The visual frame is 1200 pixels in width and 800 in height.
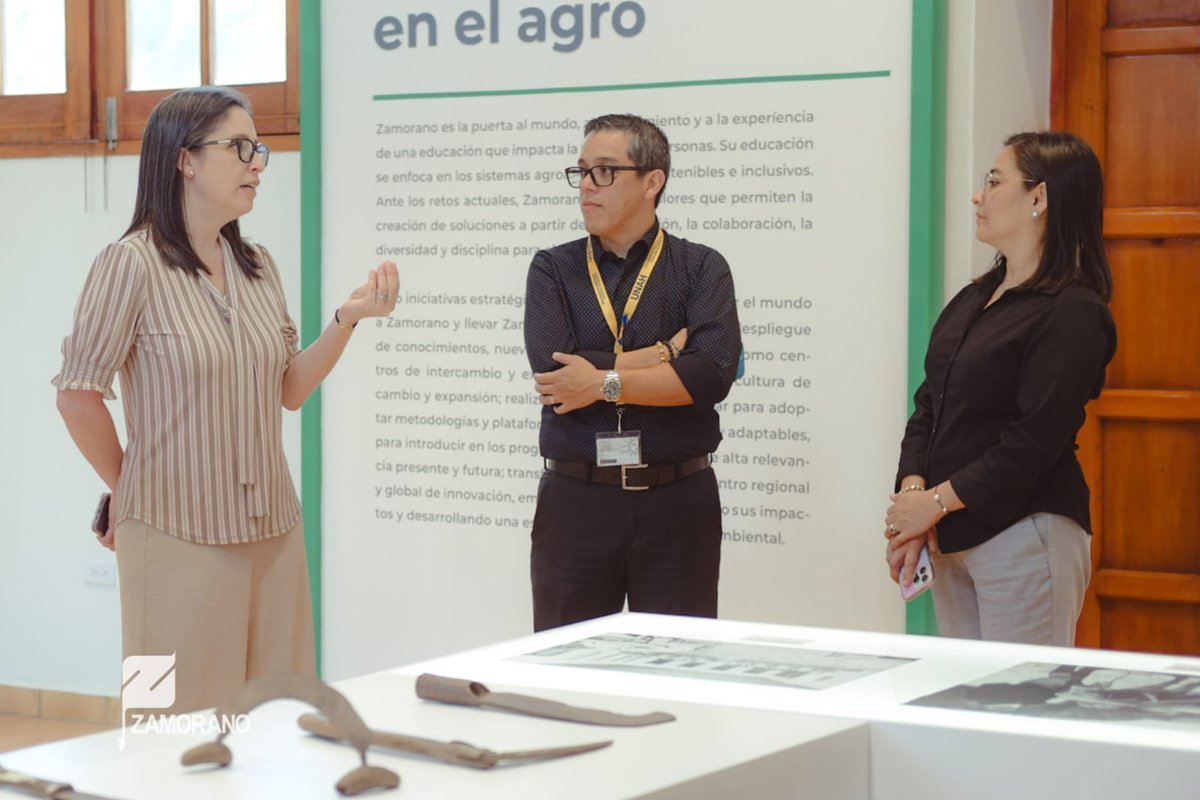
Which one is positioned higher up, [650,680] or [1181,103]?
[1181,103]

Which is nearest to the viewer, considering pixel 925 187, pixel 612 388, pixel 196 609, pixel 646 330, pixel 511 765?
pixel 511 765

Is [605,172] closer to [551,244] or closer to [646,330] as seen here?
[646,330]

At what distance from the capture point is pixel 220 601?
2.73 metres

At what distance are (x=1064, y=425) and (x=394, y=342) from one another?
2229mm

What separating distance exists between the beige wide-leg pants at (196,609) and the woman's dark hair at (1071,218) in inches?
65.5

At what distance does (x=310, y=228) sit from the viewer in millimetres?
4605

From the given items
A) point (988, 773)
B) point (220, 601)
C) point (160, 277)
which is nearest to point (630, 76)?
point (160, 277)

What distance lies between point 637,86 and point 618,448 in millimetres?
1374

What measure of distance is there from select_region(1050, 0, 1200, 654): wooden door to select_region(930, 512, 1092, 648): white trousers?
3.95 feet

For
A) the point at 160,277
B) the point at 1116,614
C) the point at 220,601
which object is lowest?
the point at 1116,614

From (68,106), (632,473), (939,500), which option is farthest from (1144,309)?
(68,106)

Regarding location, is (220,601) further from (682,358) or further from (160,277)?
→ (682,358)

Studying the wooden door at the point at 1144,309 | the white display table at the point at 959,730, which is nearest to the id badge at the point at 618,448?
the white display table at the point at 959,730

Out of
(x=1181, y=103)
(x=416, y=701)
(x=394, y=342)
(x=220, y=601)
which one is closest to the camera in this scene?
(x=416, y=701)
